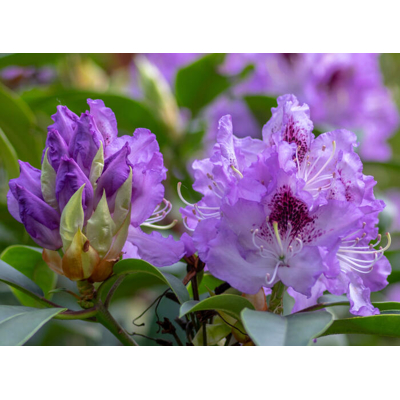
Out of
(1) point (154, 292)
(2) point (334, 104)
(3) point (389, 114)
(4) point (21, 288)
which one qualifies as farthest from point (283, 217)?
(3) point (389, 114)

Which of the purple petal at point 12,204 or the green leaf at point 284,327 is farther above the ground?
the purple petal at point 12,204

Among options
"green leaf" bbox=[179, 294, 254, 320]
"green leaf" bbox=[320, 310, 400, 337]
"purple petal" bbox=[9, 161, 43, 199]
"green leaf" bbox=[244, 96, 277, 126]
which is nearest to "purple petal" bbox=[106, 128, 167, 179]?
"purple petal" bbox=[9, 161, 43, 199]

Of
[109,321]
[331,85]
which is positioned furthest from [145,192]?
[331,85]

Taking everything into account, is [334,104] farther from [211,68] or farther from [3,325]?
[3,325]

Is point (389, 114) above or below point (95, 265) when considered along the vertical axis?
above

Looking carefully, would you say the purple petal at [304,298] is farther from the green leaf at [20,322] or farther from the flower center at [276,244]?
the green leaf at [20,322]

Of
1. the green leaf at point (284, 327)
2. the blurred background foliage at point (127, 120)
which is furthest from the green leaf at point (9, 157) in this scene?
the green leaf at point (284, 327)
